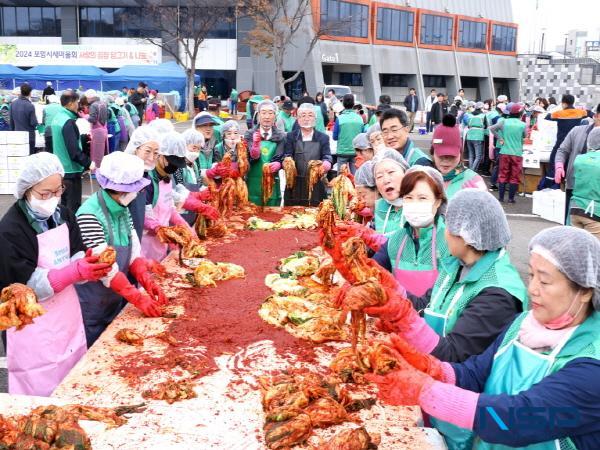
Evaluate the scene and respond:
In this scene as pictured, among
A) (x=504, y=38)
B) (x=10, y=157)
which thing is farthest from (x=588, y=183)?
(x=504, y=38)

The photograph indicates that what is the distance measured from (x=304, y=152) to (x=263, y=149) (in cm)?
49

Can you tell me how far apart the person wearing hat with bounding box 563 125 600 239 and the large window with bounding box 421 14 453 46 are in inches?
1517

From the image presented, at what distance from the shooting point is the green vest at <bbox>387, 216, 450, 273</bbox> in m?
3.33

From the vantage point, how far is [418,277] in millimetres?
3418

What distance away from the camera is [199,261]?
15.4 feet

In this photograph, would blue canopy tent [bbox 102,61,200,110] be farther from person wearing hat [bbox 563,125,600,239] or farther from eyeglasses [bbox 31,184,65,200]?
eyeglasses [bbox 31,184,65,200]

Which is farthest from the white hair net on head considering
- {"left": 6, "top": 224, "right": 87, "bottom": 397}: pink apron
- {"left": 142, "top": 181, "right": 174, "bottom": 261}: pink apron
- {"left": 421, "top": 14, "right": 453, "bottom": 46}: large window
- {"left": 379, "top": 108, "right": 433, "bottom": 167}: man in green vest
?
{"left": 421, "top": 14, "right": 453, "bottom": 46}: large window

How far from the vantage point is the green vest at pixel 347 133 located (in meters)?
9.91

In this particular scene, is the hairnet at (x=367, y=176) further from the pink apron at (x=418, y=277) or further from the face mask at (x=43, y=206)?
the face mask at (x=43, y=206)

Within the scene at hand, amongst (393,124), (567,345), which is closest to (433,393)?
(567,345)

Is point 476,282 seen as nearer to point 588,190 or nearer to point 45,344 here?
point 45,344

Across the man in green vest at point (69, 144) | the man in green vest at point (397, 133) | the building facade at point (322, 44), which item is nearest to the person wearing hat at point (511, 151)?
the man in green vest at point (397, 133)

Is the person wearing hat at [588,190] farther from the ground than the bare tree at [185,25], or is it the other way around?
the bare tree at [185,25]

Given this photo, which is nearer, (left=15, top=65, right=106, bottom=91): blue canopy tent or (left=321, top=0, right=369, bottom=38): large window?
(left=15, top=65, right=106, bottom=91): blue canopy tent
